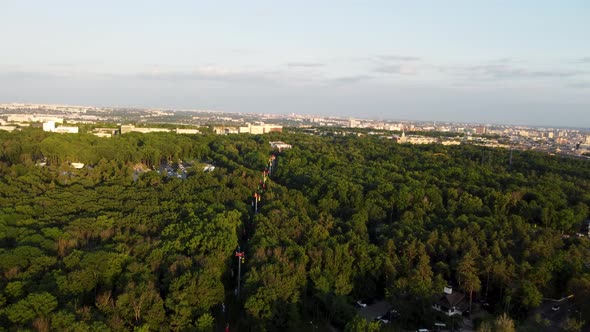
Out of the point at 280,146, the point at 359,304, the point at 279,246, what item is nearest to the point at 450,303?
the point at 359,304

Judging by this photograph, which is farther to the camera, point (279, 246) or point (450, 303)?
point (279, 246)

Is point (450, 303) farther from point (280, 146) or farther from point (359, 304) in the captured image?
point (280, 146)

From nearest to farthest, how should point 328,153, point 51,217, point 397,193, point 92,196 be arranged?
point 51,217
point 92,196
point 397,193
point 328,153

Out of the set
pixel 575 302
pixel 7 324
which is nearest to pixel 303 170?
pixel 575 302

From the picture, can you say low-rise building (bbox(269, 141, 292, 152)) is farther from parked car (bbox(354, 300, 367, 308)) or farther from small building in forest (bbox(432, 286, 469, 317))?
small building in forest (bbox(432, 286, 469, 317))

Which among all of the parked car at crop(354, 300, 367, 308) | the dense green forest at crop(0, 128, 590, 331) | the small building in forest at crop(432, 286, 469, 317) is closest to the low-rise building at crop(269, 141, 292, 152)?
the dense green forest at crop(0, 128, 590, 331)

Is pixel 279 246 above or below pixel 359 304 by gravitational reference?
above

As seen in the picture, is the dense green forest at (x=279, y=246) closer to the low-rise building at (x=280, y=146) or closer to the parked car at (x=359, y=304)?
the parked car at (x=359, y=304)

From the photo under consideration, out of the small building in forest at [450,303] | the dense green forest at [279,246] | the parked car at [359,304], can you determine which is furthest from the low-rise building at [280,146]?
the small building in forest at [450,303]

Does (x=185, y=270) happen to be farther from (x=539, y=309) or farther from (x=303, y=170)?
(x=303, y=170)
